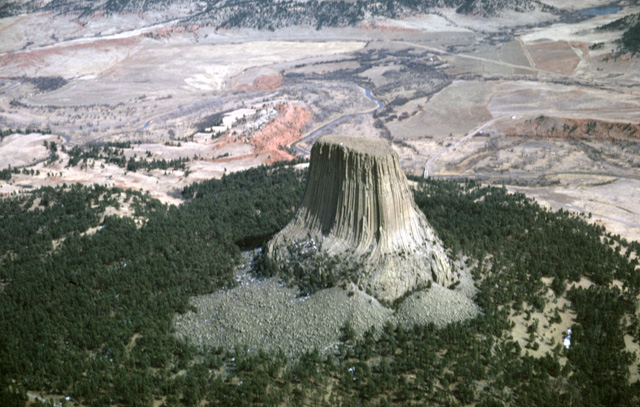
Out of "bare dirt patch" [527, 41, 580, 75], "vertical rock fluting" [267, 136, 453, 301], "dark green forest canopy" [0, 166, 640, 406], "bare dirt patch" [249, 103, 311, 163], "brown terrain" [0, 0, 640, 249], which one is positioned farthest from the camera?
"bare dirt patch" [527, 41, 580, 75]

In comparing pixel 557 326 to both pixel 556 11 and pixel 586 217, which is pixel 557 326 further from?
pixel 556 11

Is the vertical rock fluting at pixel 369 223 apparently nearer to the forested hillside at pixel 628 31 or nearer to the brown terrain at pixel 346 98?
the brown terrain at pixel 346 98

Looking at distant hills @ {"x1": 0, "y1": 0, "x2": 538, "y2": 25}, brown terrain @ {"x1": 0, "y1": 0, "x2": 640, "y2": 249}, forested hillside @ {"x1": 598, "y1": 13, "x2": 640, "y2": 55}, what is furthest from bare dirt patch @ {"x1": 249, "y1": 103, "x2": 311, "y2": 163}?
distant hills @ {"x1": 0, "y1": 0, "x2": 538, "y2": 25}

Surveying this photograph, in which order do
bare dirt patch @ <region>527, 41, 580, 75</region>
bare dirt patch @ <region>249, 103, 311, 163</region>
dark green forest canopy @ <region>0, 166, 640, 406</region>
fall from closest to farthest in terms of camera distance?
1. dark green forest canopy @ <region>0, 166, 640, 406</region>
2. bare dirt patch @ <region>249, 103, 311, 163</region>
3. bare dirt patch @ <region>527, 41, 580, 75</region>

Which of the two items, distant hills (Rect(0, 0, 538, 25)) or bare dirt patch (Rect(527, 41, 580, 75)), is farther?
distant hills (Rect(0, 0, 538, 25))

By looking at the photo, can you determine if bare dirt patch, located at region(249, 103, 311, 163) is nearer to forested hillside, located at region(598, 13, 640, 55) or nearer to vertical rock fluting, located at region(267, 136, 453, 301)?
vertical rock fluting, located at region(267, 136, 453, 301)

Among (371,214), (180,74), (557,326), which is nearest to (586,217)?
(557,326)

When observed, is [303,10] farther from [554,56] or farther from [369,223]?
[369,223]

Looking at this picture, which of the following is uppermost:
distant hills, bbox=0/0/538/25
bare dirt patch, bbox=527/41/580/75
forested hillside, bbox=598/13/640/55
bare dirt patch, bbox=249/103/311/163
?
distant hills, bbox=0/0/538/25

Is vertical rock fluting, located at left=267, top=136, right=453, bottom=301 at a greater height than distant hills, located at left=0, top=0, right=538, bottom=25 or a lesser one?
lesser
